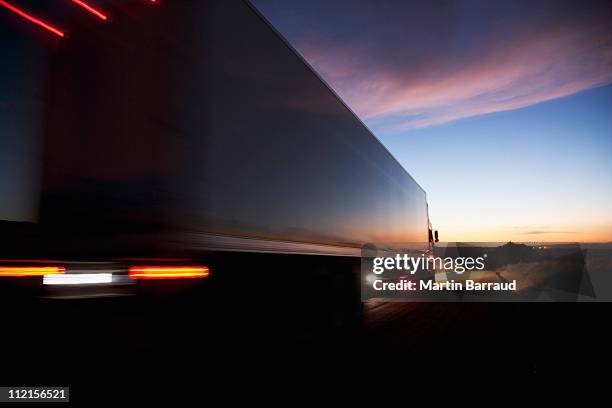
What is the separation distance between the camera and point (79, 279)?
3.37 metres

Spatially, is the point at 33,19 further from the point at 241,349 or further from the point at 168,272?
the point at 241,349

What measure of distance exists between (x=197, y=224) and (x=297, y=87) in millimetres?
3103

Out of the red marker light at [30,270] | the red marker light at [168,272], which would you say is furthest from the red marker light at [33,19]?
the red marker light at [168,272]

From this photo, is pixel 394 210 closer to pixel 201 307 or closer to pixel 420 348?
pixel 420 348

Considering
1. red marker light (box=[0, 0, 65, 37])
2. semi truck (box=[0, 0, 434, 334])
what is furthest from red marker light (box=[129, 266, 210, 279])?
red marker light (box=[0, 0, 65, 37])

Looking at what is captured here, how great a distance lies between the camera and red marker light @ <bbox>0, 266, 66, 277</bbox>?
3111mm

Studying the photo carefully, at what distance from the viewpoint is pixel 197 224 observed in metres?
4.06

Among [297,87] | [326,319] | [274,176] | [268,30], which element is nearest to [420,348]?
[326,319]

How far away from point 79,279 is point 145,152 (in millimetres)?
942

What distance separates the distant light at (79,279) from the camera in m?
3.28

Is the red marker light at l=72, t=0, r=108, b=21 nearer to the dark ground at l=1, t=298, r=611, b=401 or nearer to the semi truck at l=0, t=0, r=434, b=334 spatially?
the semi truck at l=0, t=0, r=434, b=334

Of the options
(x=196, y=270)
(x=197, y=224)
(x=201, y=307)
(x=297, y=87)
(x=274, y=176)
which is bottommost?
(x=201, y=307)

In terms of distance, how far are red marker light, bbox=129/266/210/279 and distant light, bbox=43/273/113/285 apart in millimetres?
167

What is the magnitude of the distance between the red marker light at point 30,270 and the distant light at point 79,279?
0.04m
